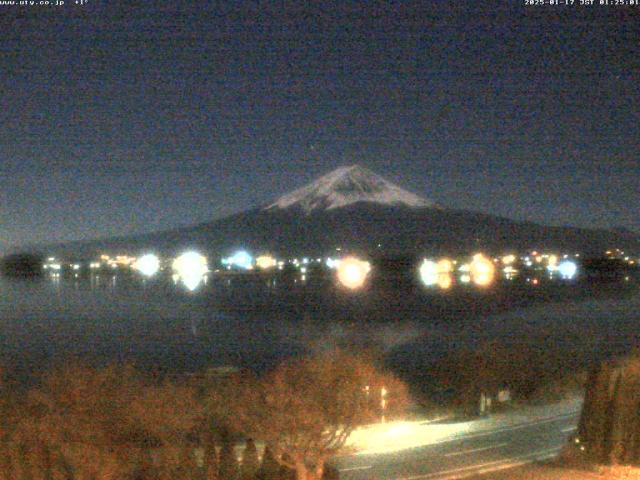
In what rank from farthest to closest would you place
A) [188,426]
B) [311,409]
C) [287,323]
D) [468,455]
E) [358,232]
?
[358,232] → [287,323] → [468,455] → [188,426] → [311,409]

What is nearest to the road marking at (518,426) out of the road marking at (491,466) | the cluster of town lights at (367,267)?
the road marking at (491,466)

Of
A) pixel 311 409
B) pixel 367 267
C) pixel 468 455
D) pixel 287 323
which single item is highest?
pixel 367 267

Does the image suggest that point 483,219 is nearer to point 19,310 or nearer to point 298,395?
point 19,310

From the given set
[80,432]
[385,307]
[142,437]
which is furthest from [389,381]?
[385,307]

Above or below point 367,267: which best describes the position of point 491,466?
below

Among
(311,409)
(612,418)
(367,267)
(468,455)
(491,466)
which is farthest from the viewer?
(367,267)

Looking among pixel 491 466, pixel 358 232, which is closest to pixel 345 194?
pixel 358 232

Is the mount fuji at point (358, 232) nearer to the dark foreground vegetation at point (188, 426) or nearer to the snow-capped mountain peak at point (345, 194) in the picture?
the snow-capped mountain peak at point (345, 194)

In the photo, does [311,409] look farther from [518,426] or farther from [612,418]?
[518,426]
